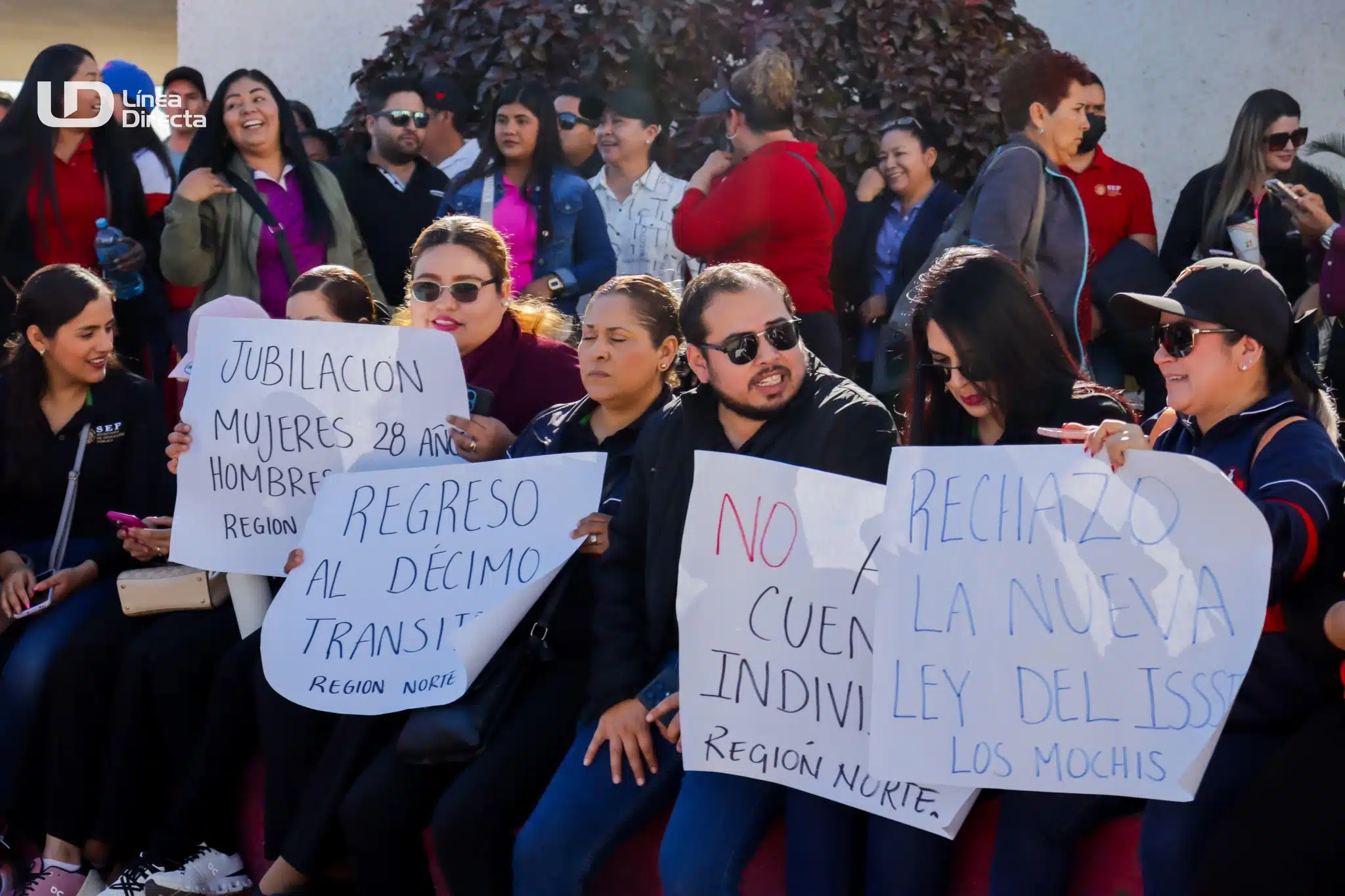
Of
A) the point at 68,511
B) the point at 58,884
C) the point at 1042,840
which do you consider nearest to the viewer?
the point at 1042,840

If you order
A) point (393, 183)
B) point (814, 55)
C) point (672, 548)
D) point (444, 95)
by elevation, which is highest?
point (814, 55)

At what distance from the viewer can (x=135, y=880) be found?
3662 millimetres

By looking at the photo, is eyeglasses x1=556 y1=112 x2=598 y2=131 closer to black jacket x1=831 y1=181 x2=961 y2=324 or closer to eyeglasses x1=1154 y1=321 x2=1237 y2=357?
black jacket x1=831 y1=181 x2=961 y2=324

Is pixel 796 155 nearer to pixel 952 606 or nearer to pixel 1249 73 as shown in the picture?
pixel 952 606

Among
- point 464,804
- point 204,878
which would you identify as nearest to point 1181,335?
point 464,804

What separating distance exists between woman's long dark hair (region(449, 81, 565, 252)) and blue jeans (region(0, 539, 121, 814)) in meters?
2.45

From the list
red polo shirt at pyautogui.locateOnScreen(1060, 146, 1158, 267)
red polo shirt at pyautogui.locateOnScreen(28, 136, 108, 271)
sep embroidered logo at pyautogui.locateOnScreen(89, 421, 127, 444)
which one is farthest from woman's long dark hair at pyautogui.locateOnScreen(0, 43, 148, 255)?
red polo shirt at pyautogui.locateOnScreen(1060, 146, 1158, 267)

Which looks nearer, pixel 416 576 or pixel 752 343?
pixel 752 343

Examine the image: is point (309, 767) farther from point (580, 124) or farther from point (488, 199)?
point (580, 124)

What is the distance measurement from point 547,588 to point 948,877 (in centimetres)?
117

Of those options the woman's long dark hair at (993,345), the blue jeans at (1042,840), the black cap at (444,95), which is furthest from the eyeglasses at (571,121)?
the blue jeans at (1042,840)

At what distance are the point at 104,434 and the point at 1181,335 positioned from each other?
10.1 ft

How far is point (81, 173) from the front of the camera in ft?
19.6

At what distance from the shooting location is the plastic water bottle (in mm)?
5797
